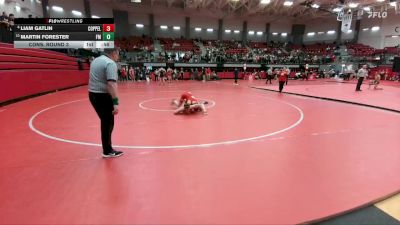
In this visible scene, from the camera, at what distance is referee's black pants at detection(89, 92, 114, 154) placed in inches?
153

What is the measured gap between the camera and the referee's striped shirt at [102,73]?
3756mm

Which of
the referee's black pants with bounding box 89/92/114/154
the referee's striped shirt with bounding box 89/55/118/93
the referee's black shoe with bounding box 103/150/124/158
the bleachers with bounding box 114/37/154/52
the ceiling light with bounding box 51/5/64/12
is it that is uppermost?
the ceiling light with bounding box 51/5/64/12

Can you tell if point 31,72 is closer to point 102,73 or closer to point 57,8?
point 102,73

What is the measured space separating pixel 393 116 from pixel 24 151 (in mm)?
9430

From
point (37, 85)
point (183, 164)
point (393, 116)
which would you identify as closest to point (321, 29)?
point (393, 116)

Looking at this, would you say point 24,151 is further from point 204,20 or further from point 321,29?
point 321,29

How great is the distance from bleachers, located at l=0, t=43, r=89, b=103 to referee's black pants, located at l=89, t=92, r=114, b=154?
7226 mm

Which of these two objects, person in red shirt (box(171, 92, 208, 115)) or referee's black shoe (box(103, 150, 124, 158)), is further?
person in red shirt (box(171, 92, 208, 115))

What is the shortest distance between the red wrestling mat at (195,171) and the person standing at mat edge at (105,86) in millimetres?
693

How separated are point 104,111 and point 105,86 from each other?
391mm

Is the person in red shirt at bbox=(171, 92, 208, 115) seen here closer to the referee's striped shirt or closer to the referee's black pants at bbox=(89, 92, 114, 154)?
the referee's black pants at bbox=(89, 92, 114, 154)

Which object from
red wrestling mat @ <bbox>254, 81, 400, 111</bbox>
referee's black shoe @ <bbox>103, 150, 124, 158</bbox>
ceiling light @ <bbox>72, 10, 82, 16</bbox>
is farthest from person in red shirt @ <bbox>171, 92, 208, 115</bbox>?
ceiling light @ <bbox>72, 10, 82, 16</bbox>
